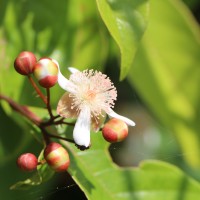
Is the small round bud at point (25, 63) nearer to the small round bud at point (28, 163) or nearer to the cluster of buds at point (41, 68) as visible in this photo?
the cluster of buds at point (41, 68)

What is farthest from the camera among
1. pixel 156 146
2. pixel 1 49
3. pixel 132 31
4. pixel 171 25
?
pixel 156 146

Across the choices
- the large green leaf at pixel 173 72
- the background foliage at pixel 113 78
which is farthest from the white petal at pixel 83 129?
the large green leaf at pixel 173 72

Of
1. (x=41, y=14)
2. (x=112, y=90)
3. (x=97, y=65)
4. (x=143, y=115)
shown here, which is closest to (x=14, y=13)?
(x=41, y=14)

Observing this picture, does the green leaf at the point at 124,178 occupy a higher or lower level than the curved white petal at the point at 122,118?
lower

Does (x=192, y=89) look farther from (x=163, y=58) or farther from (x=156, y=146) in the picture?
(x=156, y=146)

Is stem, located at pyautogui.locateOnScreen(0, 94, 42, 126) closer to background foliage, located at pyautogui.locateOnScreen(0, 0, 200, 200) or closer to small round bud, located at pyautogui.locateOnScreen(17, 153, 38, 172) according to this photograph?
background foliage, located at pyautogui.locateOnScreen(0, 0, 200, 200)

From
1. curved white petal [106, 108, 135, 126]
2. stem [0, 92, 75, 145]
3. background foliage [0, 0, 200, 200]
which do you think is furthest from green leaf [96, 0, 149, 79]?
stem [0, 92, 75, 145]
